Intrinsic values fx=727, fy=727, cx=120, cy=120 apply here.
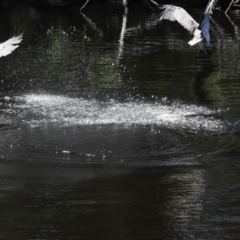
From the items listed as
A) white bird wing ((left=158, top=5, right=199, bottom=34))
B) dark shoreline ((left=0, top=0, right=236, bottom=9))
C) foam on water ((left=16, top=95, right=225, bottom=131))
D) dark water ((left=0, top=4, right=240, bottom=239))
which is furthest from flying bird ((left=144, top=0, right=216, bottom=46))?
dark shoreline ((left=0, top=0, right=236, bottom=9))

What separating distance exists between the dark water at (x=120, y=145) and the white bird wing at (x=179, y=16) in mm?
1111

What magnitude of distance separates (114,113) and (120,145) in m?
2.19

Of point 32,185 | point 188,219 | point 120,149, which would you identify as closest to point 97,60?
point 120,149

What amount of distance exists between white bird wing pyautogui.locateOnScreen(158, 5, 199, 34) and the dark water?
43.7 inches

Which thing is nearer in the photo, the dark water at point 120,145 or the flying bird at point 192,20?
the dark water at point 120,145

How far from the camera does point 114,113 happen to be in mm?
11977

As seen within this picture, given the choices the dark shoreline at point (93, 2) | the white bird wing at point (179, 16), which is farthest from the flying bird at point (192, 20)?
the dark shoreline at point (93, 2)

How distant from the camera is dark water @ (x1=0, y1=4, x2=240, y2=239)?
23.3 feet

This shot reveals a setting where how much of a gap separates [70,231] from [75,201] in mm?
842

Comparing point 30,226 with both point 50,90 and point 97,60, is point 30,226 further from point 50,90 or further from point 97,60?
point 97,60

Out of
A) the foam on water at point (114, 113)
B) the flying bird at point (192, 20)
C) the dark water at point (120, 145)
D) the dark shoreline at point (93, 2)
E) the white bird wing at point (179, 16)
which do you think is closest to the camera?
the dark water at point (120, 145)

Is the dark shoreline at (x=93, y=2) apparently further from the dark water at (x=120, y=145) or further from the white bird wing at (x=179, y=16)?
the white bird wing at (x=179, y=16)

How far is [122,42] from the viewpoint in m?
22.8

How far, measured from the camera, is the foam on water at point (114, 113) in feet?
36.7
